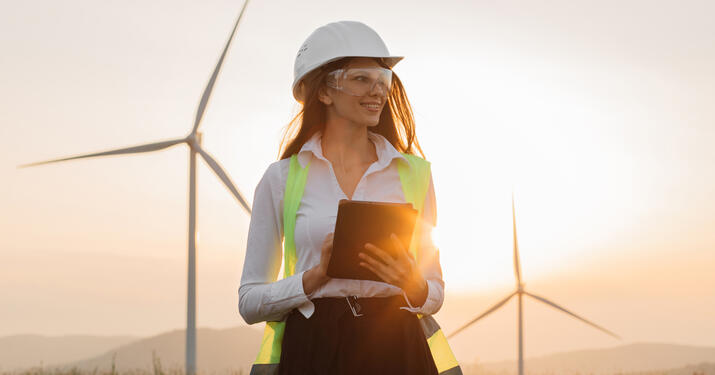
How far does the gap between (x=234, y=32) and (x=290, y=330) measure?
24282 mm

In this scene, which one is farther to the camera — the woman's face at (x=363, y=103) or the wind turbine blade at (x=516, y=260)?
the wind turbine blade at (x=516, y=260)

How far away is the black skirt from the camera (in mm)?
4977

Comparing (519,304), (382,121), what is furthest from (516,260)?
(382,121)

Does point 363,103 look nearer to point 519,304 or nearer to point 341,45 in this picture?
point 341,45

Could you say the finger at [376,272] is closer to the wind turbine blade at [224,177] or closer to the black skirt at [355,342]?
the black skirt at [355,342]

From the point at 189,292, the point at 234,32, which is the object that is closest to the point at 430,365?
the point at 189,292

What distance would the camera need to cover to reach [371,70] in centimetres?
536

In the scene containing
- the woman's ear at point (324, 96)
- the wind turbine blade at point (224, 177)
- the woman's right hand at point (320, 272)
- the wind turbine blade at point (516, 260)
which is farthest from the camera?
the wind turbine blade at point (516, 260)

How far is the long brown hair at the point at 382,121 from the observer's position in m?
5.74

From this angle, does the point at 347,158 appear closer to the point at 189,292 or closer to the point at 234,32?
the point at 189,292

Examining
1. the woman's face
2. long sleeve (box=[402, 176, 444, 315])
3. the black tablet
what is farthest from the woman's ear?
the black tablet

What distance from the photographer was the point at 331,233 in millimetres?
4793

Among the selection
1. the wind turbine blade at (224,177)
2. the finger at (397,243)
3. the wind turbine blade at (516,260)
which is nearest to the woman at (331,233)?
the finger at (397,243)

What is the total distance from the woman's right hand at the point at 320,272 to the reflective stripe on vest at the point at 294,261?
0.36 metres
